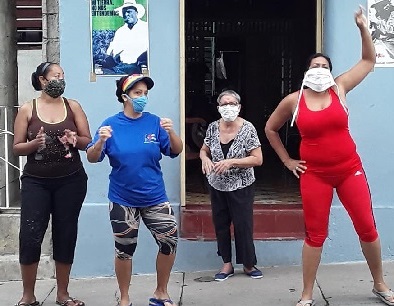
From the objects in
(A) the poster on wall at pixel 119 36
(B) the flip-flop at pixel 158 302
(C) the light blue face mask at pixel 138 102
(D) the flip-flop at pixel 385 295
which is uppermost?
(A) the poster on wall at pixel 119 36

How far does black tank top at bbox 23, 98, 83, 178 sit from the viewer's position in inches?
191

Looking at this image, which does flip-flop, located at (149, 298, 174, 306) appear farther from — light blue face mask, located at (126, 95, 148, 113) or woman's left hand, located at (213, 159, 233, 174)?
light blue face mask, located at (126, 95, 148, 113)

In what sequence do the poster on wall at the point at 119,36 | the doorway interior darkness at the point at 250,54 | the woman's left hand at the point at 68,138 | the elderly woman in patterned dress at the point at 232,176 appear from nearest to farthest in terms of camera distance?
1. the woman's left hand at the point at 68,138
2. the elderly woman in patterned dress at the point at 232,176
3. the poster on wall at the point at 119,36
4. the doorway interior darkness at the point at 250,54

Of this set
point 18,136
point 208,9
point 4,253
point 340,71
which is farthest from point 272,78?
point 18,136

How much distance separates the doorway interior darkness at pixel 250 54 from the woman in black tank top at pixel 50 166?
4075mm

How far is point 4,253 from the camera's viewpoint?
6.14 meters

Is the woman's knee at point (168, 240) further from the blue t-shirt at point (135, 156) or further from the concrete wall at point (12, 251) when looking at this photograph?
the concrete wall at point (12, 251)

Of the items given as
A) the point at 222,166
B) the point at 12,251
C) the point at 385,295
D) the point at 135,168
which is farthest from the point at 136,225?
the point at 12,251

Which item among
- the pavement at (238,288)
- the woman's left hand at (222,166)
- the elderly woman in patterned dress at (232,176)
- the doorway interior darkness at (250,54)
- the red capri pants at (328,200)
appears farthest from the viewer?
the doorway interior darkness at (250,54)

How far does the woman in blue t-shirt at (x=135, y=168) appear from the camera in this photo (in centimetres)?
461

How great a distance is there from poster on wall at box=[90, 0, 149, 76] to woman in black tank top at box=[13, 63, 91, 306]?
961 mm

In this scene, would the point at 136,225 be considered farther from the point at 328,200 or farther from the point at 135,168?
the point at 328,200

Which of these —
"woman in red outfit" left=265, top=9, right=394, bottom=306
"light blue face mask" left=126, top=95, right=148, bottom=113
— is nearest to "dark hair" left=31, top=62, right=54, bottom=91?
"light blue face mask" left=126, top=95, right=148, bottom=113

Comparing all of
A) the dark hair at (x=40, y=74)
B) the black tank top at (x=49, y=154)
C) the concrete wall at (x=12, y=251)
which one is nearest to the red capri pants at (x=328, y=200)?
the black tank top at (x=49, y=154)
